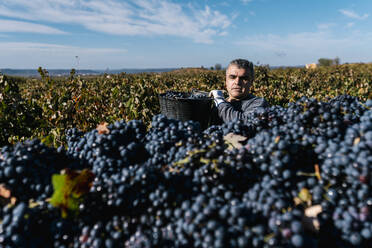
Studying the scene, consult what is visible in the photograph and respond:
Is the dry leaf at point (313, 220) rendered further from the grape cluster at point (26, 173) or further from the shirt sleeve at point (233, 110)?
the shirt sleeve at point (233, 110)

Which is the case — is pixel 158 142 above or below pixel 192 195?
above

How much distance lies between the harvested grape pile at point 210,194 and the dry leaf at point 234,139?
262mm

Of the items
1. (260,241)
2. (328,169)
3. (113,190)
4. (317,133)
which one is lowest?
(260,241)

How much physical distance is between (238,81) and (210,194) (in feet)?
10.0

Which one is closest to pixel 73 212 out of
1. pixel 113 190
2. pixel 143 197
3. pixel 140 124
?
pixel 113 190

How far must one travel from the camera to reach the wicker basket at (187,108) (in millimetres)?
3232

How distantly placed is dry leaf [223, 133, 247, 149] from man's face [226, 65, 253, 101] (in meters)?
2.28

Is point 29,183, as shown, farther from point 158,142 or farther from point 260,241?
point 260,241

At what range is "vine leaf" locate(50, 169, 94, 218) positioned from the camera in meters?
1.27

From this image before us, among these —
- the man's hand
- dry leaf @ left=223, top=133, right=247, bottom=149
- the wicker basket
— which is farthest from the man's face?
dry leaf @ left=223, top=133, right=247, bottom=149

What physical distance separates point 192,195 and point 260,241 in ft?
1.38

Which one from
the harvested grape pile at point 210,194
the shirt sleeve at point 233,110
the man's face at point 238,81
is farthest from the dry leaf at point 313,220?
the man's face at point 238,81

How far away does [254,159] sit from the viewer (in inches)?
56.2

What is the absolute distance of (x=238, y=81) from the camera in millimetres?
4082
